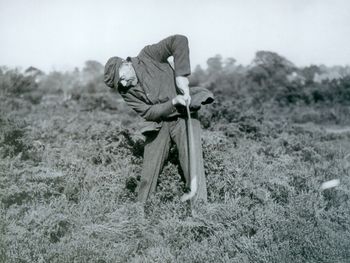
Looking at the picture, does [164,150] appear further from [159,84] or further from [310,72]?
[310,72]

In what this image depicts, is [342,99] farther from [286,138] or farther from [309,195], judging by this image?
[309,195]

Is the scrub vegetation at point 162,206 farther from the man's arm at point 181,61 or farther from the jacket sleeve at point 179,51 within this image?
the jacket sleeve at point 179,51

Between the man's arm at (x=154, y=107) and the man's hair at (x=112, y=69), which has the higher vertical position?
the man's hair at (x=112, y=69)

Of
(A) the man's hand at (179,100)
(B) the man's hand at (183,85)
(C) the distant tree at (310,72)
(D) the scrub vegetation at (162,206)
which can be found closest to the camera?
(D) the scrub vegetation at (162,206)

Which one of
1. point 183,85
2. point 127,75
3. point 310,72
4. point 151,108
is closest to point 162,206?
point 151,108

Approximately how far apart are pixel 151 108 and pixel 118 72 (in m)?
0.52

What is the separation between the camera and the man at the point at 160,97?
449 cm

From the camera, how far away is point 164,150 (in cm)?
477


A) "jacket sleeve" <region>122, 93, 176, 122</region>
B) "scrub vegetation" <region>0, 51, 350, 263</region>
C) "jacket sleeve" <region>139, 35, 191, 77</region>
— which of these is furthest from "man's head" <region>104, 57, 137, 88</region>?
"scrub vegetation" <region>0, 51, 350, 263</region>

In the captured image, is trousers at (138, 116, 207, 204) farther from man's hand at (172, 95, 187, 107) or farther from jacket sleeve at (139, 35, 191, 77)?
jacket sleeve at (139, 35, 191, 77)

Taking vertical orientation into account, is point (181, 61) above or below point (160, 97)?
above

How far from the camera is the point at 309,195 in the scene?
15.3 feet

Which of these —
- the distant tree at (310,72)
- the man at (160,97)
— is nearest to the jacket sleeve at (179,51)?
the man at (160,97)

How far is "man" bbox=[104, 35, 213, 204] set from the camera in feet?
14.7
